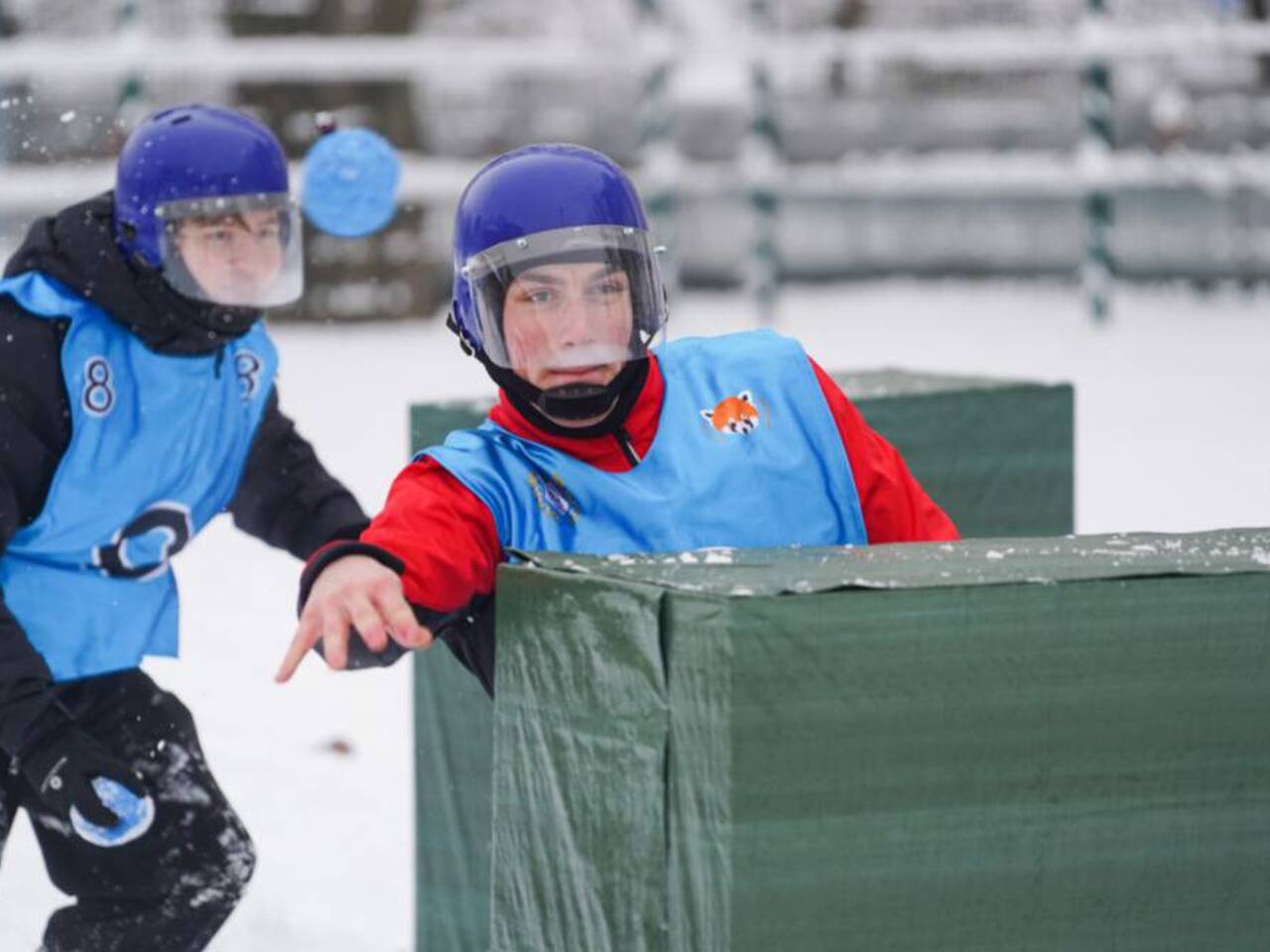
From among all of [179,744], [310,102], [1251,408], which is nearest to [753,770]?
[179,744]

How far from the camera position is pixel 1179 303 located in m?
13.2

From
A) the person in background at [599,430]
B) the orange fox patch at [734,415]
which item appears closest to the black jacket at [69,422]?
the person in background at [599,430]

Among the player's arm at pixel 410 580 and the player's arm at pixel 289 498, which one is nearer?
the player's arm at pixel 410 580

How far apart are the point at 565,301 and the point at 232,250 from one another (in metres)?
1.18

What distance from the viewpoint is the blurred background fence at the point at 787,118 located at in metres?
12.2

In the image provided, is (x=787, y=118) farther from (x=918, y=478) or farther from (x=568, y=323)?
(x=568, y=323)

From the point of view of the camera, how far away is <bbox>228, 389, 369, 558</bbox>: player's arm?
409cm

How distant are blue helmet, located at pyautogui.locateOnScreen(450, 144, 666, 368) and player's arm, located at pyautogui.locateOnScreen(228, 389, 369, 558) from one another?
1.02 metres

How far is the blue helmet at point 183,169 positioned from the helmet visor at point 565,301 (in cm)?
109

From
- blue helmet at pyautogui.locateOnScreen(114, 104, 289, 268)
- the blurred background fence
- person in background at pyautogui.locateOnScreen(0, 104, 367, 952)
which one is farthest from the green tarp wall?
the blurred background fence

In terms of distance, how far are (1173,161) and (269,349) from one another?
895 cm

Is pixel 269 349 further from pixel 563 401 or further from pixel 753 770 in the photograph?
pixel 753 770

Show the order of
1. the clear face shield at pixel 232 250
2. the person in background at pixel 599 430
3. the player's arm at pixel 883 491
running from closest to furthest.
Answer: the person in background at pixel 599 430 → the player's arm at pixel 883 491 → the clear face shield at pixel 232 250

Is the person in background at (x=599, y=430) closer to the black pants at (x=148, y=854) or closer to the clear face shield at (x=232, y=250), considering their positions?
the clear face shield at (x=232, y=250)
